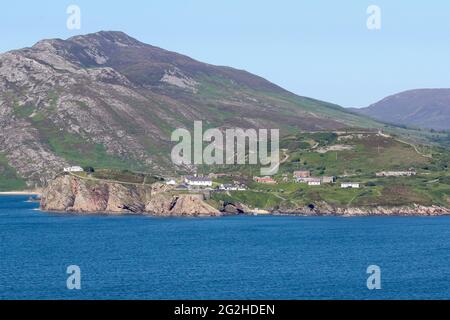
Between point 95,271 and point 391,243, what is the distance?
6328 cm

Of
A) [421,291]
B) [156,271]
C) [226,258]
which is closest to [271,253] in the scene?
[226,258]

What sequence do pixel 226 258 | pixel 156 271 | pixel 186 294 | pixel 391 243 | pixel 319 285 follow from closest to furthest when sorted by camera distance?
pixel 186 294, pixel 319 285, pixel 156 271, pixel 226 258, pixel 391 243

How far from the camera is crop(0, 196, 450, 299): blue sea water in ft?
345

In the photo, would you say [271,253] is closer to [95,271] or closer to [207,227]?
[95,271]

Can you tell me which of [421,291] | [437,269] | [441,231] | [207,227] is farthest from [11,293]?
[441,231]

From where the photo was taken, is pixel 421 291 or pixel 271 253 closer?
pixel 421 291

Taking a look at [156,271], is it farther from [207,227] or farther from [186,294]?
[207,227]

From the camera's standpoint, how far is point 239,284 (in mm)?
110125

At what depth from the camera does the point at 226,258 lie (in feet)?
453

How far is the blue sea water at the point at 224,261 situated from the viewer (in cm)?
10525

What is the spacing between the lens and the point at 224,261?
134250 millimetres
